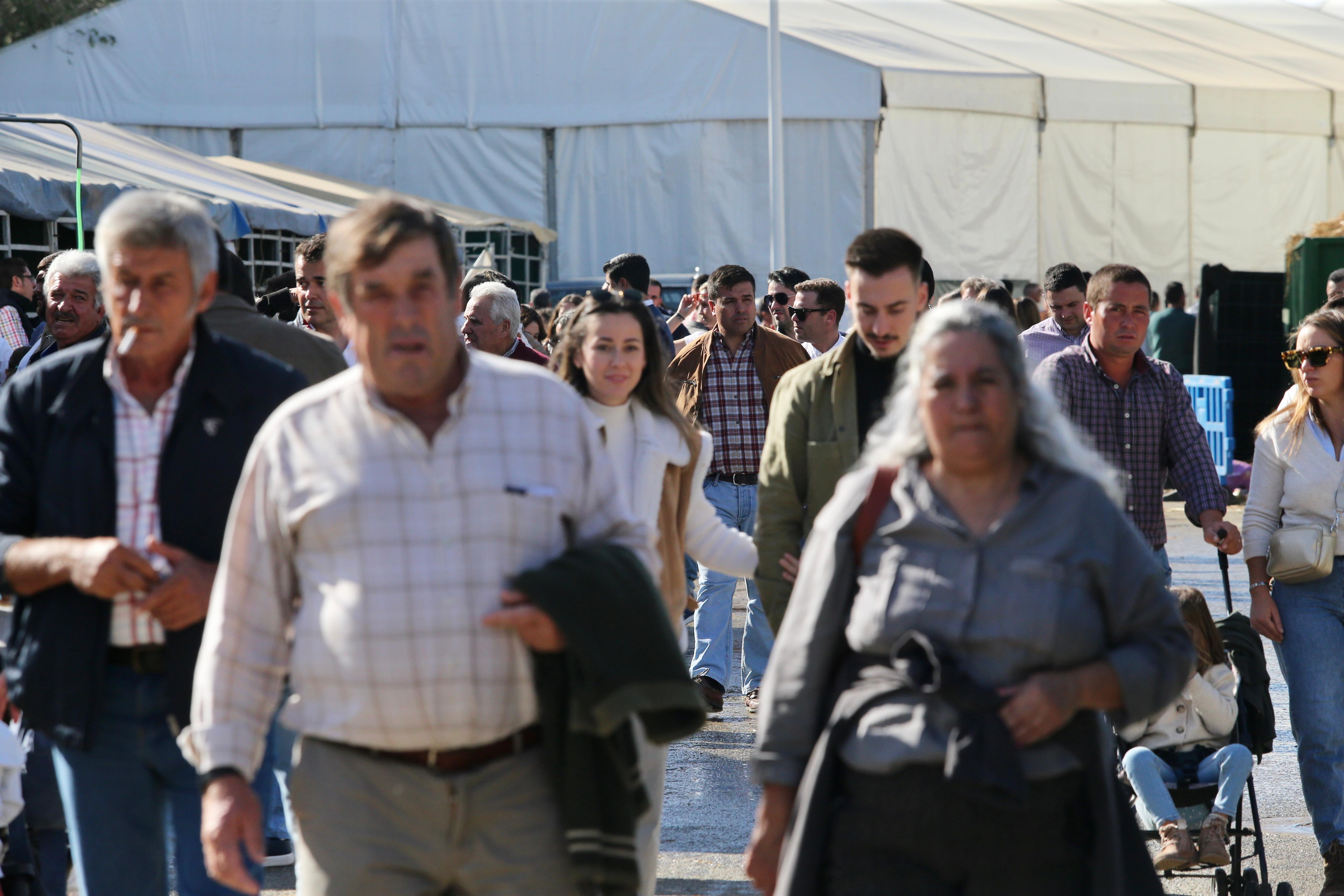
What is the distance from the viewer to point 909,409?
11.0 feet

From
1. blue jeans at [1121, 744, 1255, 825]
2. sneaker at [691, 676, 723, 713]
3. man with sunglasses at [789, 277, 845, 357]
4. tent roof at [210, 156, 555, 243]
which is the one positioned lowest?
sneaker at [691, 676, 723, 713]

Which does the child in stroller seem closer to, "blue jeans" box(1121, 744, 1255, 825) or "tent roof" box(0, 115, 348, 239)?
"blue jeans" box(1121, 744, 1255, 825)

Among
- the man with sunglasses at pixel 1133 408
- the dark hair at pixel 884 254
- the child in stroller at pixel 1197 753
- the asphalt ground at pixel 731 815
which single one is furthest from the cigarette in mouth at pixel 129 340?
the man with sunglasses at pixel 1133 408

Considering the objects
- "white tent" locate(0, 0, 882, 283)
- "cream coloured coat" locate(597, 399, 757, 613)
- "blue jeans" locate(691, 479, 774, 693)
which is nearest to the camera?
"cream coloured coat" locate(597, 399, 757, 613)

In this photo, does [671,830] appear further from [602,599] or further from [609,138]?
[609,138]

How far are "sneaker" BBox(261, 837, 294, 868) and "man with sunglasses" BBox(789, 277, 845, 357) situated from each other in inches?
205

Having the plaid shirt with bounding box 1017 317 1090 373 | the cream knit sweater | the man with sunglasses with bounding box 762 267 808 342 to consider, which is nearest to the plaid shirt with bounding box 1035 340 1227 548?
the cream knit sweater

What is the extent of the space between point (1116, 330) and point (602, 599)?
11.6ft

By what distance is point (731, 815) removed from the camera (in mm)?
6789

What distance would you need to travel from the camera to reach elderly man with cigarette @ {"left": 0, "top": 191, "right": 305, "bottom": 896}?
11.6 ft

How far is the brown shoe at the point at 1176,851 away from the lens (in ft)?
17.7

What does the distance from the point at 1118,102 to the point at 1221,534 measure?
84.9 feet

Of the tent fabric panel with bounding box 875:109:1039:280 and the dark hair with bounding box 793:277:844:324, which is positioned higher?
the tent fabric panel with bounding box 875:109:1039:280

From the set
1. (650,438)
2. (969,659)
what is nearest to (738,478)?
(650,438)
